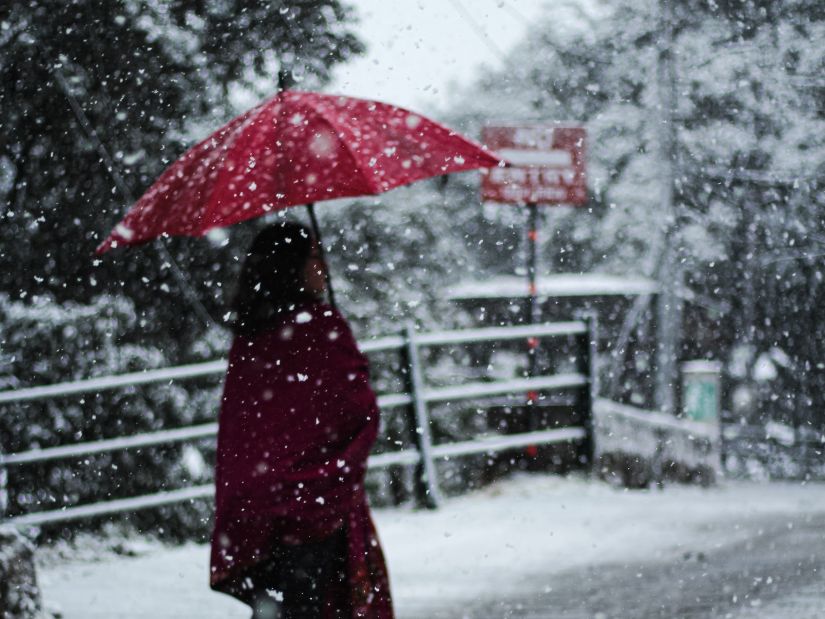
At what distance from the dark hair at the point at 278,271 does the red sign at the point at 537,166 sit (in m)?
6.84

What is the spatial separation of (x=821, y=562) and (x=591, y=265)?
2122 centimetres

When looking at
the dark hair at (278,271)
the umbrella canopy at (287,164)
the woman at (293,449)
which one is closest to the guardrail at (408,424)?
the umbrella canopy at (287,164)

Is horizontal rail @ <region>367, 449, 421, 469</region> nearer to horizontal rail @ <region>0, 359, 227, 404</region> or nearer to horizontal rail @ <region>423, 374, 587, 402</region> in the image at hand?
horizontal rail @ <region>423, 374, 587, 402</region>

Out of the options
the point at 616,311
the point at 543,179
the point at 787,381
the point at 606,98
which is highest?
the point at 606,98

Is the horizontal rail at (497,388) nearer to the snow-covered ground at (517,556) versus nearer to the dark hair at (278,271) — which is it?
the snow-covered ground at (517,556)

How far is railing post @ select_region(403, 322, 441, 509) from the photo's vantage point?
25.5 feet

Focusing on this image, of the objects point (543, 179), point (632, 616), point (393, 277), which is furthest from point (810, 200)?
point (632, 616)

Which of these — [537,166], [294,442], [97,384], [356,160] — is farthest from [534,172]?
[294,442]

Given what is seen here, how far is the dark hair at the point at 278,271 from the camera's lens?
283 cm

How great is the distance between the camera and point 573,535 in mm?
6750

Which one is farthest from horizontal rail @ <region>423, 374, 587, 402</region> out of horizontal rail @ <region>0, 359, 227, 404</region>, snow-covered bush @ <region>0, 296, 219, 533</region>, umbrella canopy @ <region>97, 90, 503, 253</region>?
umbrella canopy @ <region>97, 90, 503, 253</region>

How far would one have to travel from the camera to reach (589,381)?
29.1 feet

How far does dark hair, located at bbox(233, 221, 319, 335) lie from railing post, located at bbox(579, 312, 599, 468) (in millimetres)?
6189

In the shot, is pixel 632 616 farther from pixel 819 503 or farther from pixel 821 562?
pixel 819 503
